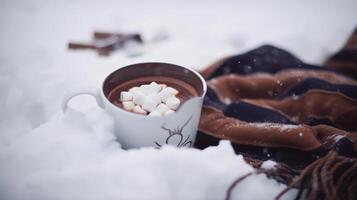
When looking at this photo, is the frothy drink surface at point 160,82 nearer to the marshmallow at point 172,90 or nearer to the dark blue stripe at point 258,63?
the marshmallow at point 172,90

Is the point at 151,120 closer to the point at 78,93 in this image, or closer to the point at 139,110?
the point at 139,110

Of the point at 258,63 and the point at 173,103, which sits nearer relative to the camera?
the point at 173,103

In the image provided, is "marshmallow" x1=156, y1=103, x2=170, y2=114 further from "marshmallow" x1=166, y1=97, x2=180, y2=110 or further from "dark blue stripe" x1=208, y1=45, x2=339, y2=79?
"dark blue stripe" x1=208, y1=45, x2=339, y2=79

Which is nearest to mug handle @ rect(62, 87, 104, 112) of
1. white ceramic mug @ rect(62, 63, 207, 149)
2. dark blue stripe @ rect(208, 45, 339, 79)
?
white ceramic mug @ rect(62, 63, 207, 149)

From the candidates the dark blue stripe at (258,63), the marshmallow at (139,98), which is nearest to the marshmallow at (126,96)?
the marshmallow at (139,98)

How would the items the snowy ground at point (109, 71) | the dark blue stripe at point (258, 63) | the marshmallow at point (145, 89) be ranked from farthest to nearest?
the dark blue stripe at point (258, 63)
the marshmallow at point (145, 89)
the snowy ground at point (109, 71)

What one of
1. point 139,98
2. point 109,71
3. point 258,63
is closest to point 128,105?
point 139,98
